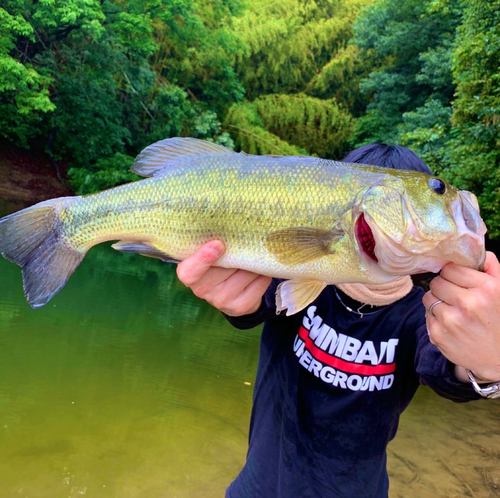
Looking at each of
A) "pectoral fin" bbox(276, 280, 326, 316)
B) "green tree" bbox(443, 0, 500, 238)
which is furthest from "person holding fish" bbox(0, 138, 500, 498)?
"green tree" bbox(443, 0, 500, 238)

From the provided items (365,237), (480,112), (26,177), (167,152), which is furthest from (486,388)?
(26,177)

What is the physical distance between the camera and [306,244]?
1604 mm

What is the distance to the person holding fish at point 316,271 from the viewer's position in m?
1.48

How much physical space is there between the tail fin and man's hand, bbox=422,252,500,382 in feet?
4.65

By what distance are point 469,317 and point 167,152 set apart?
132 centimetres

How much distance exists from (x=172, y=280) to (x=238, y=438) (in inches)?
263

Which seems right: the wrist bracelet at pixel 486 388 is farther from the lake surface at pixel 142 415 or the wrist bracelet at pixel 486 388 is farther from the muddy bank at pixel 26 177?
the muddy bank at pixel 26 177

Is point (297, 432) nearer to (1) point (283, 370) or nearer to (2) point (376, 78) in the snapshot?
(1) point (283, 370)

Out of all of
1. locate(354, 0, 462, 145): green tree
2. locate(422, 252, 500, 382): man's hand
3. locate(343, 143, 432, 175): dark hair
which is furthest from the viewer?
locate(354, 0, 462, 145): green tree

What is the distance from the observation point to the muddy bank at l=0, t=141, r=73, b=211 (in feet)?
59.2

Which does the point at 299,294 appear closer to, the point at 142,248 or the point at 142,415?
the point at 142,248

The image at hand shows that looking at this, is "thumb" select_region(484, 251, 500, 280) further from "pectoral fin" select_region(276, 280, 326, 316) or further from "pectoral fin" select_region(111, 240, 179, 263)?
"pectoral fin" select_region(111, 240, 179, 263)

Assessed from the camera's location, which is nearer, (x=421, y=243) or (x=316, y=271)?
(x=421, y=243)

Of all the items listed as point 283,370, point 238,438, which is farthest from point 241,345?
point 283,370
